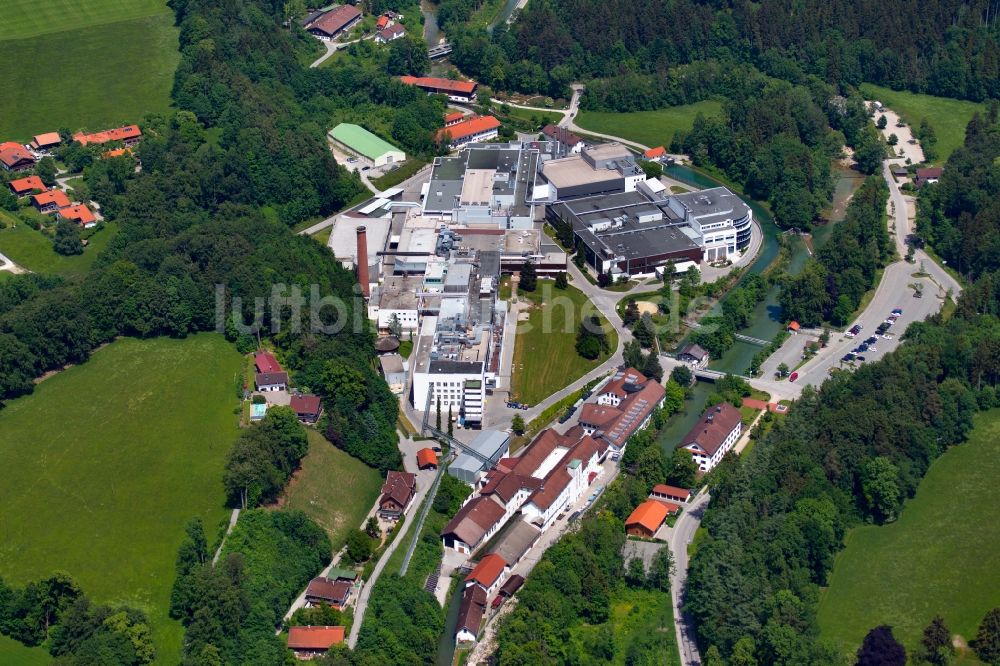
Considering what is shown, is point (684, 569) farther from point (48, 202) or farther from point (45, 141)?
point (45, 141)

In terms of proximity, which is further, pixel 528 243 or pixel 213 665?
pixel 528 243

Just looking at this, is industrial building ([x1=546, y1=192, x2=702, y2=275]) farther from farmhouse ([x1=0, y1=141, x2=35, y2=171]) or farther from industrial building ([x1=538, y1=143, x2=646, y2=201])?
farmhouse ([x1=0, y1=141, x2=35, y2=171])

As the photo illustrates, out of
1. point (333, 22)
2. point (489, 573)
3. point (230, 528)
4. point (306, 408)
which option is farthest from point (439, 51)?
point (489, 573)

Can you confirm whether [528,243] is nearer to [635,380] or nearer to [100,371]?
[635,380]

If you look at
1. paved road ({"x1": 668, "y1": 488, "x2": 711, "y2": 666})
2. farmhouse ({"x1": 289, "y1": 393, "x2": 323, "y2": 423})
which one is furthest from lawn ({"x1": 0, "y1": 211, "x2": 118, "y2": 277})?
paved road ({"x1": 668, "y1": 488, "x2": 711, "y2": 666})

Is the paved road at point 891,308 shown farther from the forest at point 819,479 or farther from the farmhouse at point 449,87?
the farmhouse at point 449,87

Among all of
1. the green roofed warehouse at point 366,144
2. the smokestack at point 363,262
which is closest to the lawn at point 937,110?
the green roofed warehouse at point 366,144

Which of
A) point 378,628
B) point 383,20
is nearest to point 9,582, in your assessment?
point 378,628
